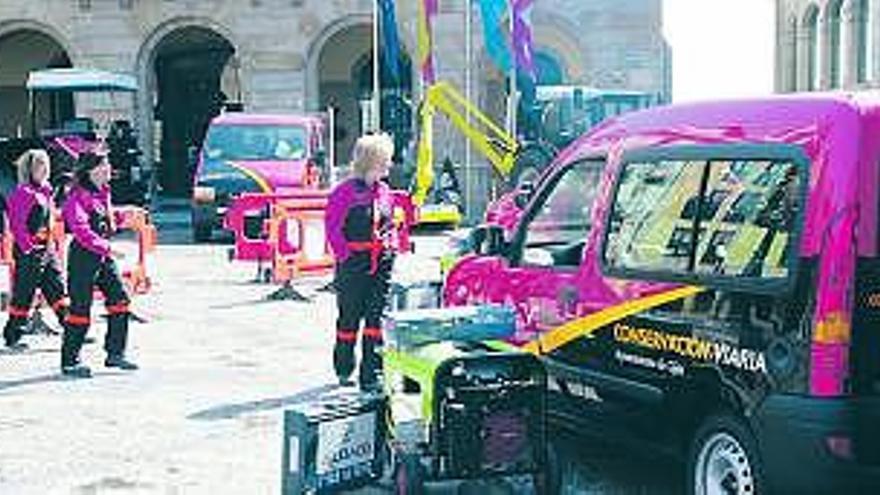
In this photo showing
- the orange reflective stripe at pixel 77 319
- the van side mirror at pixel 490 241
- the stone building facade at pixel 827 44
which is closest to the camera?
the van side mirror at pixel 490 241

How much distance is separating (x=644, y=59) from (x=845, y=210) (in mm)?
27226

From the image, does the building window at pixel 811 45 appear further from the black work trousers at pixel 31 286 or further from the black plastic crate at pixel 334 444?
the black plastic crate at pixel 334 444

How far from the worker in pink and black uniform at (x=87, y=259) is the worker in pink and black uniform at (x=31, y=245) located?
1038 millimetres

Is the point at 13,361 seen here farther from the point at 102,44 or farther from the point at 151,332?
the point at 102,44

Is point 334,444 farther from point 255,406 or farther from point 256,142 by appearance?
point 256,142

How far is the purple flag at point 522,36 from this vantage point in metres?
22.2

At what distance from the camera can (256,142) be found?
2378cm

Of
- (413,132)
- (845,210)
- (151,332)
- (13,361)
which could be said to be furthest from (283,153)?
(845,210)

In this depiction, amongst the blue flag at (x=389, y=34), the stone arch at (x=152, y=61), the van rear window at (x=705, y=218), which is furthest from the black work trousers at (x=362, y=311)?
the stone arch at (x=152, y=61)

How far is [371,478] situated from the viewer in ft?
21.2

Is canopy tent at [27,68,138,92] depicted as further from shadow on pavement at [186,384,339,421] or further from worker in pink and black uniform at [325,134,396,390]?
worker in pink and black uniform at [325,134,396,390]

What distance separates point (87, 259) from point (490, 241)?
12.4 ft

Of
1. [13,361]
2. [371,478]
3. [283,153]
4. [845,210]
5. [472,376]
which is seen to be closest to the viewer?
[845,210]

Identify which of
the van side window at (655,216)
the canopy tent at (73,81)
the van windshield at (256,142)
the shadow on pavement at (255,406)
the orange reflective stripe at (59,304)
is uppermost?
the canopy tent at (73,81)
